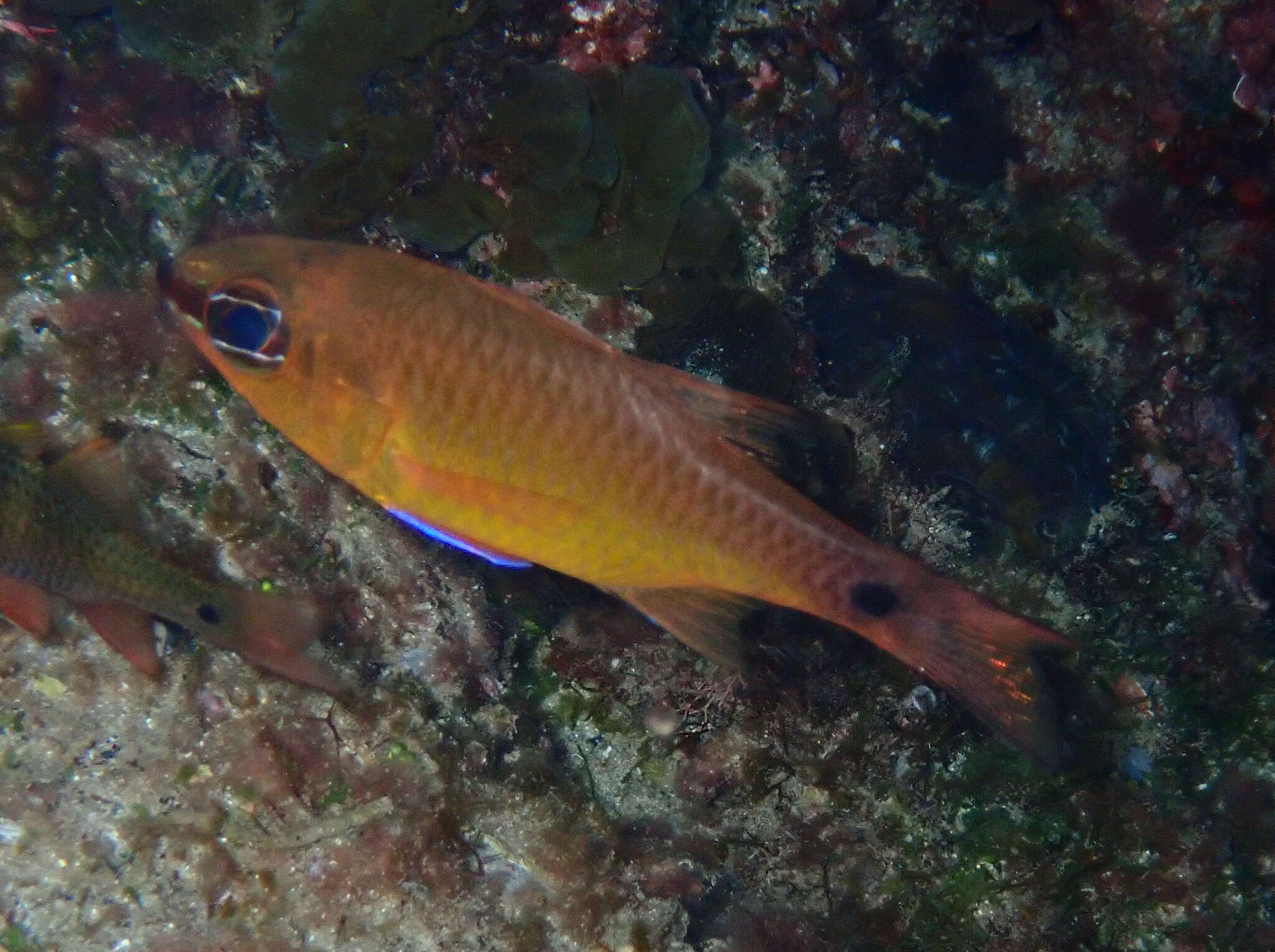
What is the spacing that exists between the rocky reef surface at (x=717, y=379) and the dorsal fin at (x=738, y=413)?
1.20 meters

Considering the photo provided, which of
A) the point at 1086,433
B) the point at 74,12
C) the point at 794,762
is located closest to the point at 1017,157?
the point at 1086,433

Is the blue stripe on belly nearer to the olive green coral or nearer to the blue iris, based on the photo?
the blue iris

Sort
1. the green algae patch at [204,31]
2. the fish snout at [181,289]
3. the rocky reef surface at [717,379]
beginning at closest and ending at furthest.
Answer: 1. the fish snout at [181,289]
2. the rocky reef surface at [717,379]
3. the green algae patch at [204,31]

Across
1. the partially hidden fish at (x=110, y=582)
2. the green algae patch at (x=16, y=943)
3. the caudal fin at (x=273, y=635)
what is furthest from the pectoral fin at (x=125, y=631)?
the green algae patch at (x=16, y=943)

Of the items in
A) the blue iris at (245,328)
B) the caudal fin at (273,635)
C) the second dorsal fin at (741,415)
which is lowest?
the caudal fin at (273,635)

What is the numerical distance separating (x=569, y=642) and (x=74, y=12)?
4.48 meters

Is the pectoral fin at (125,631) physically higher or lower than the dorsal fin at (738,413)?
lower

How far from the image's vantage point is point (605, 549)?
2.77m

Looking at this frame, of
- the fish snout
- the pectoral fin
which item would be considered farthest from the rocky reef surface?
the fish snout

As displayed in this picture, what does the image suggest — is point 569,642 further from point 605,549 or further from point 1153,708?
point 1153,708

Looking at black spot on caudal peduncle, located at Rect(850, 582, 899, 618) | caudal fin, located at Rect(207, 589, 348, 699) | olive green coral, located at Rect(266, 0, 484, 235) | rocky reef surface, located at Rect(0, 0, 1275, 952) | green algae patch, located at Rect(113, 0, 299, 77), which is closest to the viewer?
black spot on caudal peduncle, located at Rect(850, 582, 899, 618)

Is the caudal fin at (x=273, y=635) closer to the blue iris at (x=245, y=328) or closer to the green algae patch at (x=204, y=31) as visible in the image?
the blue iris at (x=245, y=328)

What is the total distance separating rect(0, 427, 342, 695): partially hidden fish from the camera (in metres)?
3.29

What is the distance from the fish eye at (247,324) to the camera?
8.37 feet
